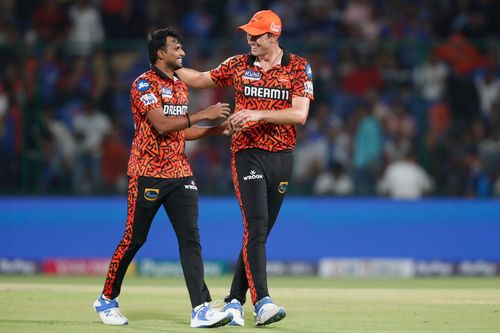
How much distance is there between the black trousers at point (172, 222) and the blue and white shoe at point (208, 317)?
2.7 inches

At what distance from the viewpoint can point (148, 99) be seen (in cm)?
778

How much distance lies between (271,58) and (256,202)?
118 cm

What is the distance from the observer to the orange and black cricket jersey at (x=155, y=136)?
782cm

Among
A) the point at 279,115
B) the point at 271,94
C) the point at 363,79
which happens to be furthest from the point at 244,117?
the point at 363,79

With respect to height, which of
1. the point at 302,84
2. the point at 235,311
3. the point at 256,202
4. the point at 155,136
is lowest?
the point at 235,311

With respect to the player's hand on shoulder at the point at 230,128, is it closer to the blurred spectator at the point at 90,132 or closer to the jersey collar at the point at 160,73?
the jersey collar at the point at 160,73

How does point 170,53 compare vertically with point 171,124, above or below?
above

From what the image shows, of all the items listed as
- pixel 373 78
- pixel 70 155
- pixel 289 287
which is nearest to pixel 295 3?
pixel 373 78

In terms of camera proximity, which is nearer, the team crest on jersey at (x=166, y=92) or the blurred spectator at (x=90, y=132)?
the team crest on jersey at (x=166, y=92)

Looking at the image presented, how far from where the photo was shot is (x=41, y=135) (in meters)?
14.5

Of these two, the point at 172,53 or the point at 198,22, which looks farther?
the point at 198,22

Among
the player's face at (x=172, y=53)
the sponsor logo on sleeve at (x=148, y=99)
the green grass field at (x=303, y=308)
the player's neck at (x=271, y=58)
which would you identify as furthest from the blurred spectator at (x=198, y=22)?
the sponsor logo on sleeve at (x=148, y=99)

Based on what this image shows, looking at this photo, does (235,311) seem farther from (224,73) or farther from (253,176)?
(224,73)

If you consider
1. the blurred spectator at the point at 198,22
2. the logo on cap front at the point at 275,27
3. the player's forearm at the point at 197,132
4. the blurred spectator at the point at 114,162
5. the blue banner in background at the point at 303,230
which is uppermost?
the blurred spectator at the point at 198,22
